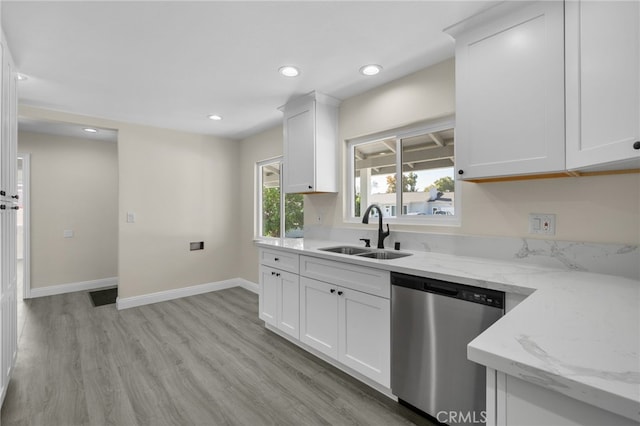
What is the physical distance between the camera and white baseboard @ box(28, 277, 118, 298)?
14.2 ft

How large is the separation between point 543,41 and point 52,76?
3.53 m

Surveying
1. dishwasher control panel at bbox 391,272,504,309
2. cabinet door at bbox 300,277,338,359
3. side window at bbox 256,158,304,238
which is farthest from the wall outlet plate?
side window at bbox 256,158,304,238

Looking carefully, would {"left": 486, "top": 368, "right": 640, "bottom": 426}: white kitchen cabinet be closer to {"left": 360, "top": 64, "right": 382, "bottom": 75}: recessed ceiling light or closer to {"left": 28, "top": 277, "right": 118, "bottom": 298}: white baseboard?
{"left": 360, "top": 64, "right": 382, "bottom": 75}: recessed ceiling light

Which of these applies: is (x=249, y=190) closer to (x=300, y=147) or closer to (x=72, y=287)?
(x=300, y=147)

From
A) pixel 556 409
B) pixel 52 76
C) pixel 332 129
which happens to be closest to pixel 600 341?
pixel 556 409

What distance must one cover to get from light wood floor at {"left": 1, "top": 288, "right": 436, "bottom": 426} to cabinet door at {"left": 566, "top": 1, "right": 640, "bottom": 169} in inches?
67.0

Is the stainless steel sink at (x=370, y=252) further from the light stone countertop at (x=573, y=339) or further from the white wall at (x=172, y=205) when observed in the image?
the white wall at (x=172, y=205)

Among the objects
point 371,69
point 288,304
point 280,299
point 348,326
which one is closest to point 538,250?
point 348,326

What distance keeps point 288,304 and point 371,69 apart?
2125mm

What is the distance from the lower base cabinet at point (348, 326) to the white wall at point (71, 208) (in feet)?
13.3

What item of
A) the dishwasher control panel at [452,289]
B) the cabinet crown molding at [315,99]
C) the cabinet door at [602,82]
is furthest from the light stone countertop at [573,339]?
the cabinet crown molding at [315,99]

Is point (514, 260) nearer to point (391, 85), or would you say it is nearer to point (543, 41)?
point (543, 41)

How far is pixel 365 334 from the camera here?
2068mm

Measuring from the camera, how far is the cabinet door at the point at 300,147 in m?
2.97
